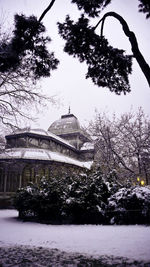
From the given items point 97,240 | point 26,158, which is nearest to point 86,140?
point 26,158

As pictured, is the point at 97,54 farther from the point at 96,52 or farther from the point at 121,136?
the point at 121,136

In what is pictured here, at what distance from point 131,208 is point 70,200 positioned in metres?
2.83

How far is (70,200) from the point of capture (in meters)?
8.78

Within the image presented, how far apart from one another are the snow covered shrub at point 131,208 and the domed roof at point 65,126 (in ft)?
83.5

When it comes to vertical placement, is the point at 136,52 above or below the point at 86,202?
above

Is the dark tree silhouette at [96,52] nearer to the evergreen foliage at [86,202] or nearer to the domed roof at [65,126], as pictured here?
→ the evergreen foliage at [86,202]

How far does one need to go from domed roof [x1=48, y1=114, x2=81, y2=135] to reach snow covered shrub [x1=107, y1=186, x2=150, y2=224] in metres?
25.4

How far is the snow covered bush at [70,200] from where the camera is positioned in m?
8.74

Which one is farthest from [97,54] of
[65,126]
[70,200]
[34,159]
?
[65,126]

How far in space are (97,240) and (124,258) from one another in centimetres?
190

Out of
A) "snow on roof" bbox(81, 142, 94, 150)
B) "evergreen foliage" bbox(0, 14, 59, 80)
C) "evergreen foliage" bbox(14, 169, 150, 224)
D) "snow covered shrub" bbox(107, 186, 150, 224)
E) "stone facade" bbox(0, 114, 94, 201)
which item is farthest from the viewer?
"snow on roof" bbox(81, 142, 94, 150)

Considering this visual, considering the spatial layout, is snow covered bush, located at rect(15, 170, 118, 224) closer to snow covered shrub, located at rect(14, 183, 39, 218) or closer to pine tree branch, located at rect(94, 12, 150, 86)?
snow covered shrub, located at rect(14, 183, 39, 218)

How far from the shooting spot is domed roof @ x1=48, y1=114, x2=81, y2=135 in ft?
113

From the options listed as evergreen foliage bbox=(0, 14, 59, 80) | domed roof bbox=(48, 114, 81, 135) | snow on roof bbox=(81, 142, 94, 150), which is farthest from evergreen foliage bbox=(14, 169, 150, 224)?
domed roof bbox=(48, 114, 81, 135)
